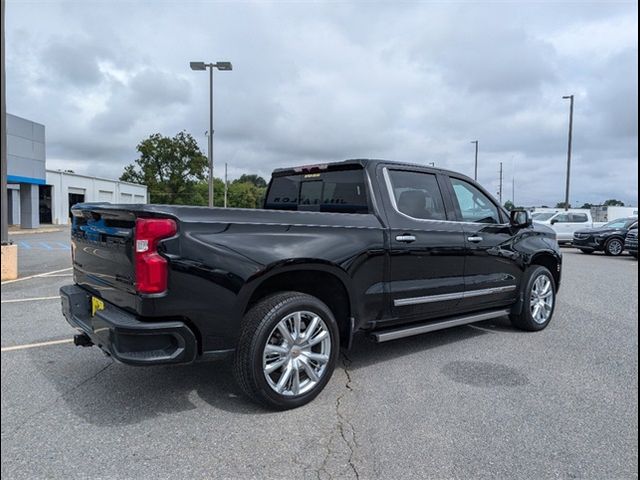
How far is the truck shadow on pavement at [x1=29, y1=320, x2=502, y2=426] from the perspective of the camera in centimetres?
340

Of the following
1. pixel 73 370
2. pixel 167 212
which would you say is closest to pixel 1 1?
pixel 73 370

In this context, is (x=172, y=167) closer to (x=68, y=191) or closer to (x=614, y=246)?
(x=68, y=191)

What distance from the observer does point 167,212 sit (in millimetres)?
3002

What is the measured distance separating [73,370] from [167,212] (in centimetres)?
212

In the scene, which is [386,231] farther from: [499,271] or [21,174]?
[21,174]

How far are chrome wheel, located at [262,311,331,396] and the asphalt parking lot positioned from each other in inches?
8.0

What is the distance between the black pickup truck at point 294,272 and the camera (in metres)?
3.01

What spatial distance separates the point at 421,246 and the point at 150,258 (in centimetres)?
242

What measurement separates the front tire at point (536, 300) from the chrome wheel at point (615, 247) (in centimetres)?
1396

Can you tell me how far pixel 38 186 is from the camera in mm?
33438

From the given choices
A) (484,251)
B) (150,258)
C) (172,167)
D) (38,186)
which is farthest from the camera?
(172,167)

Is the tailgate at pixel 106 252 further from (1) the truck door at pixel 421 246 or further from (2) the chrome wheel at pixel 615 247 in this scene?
(2) the chrome wheel at pixel 615 247

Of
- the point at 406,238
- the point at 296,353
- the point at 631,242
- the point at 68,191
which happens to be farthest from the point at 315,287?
the point at 68,191

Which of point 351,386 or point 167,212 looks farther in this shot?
point 351,386
